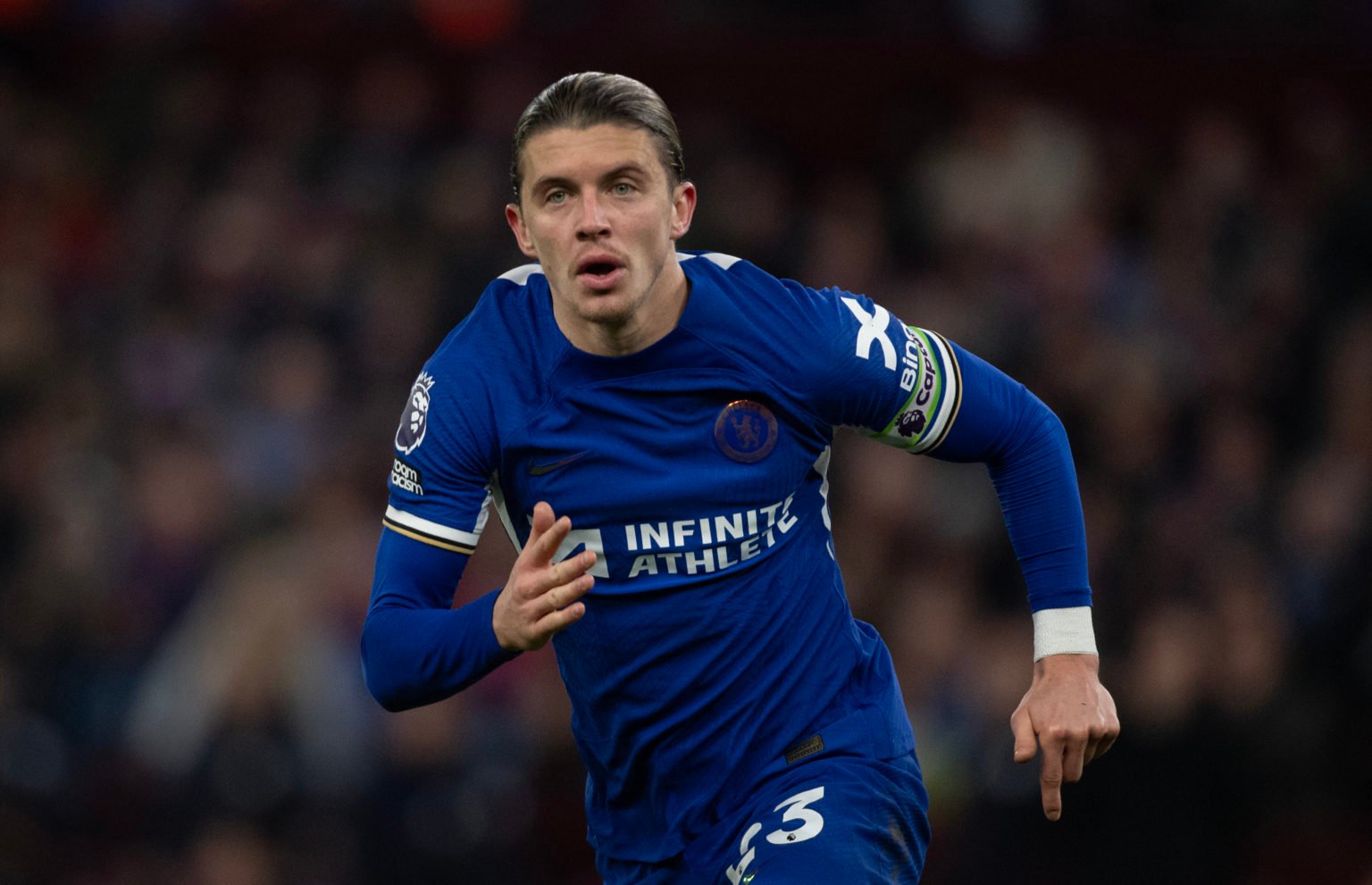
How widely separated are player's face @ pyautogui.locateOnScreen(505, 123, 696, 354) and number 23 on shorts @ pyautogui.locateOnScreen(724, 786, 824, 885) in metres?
1.00

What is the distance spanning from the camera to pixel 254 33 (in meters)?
11.4

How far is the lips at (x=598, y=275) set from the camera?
3.81 metres

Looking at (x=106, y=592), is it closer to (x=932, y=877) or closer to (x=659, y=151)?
(x=932, y=877)

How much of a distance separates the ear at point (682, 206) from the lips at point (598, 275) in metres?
0.24

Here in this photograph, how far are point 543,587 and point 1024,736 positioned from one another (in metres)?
1.10

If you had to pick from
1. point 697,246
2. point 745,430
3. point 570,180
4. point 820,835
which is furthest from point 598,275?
point 697,246

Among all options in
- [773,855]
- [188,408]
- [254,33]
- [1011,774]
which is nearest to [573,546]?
[773,855]

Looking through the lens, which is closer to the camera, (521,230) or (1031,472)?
(521,230)

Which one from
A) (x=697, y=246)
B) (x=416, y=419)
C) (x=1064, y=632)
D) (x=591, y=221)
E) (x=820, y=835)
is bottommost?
(x=820, y=835)

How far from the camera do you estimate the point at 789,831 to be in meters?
3.79

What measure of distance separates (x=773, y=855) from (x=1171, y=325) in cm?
654

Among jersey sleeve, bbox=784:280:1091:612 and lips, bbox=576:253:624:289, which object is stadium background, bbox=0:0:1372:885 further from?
lips, bbox=576:253:624:289

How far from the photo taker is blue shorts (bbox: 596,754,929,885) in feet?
12.3

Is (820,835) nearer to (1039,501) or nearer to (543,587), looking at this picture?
(543,587)
